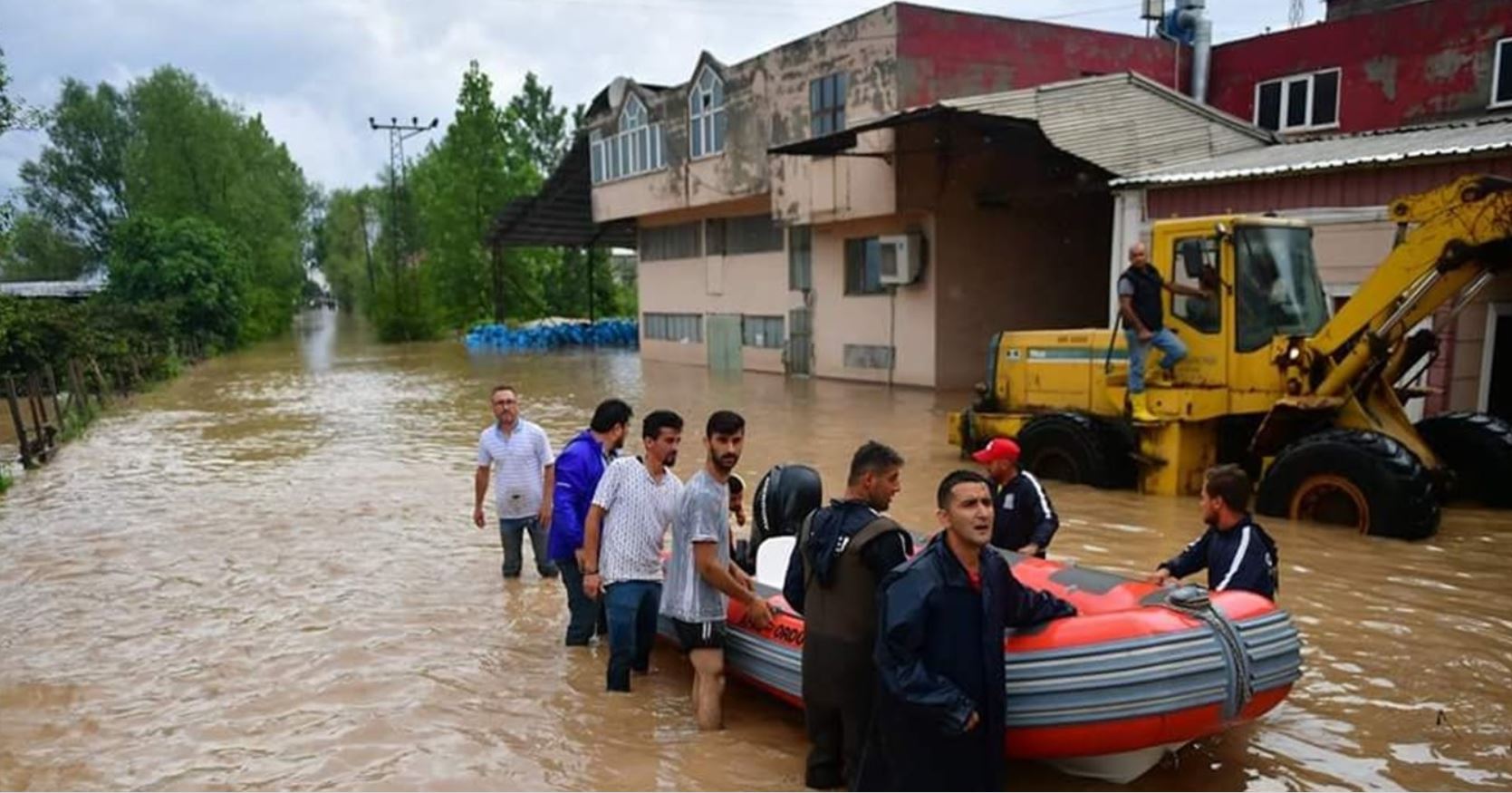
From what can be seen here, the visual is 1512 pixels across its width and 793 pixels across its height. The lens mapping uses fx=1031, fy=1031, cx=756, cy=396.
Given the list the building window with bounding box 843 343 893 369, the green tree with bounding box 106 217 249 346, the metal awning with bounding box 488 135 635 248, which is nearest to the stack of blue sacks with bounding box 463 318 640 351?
the metal awning with bounding box 488 135 635 248

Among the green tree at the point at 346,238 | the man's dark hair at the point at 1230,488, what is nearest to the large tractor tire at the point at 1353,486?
the man's dark hair at the point at 1230,488

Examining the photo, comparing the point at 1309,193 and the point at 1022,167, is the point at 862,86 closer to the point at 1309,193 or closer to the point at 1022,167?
the point at 1022,167

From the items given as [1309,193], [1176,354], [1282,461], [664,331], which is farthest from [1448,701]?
[664,331]

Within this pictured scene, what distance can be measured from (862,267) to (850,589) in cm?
1929

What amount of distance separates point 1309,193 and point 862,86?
10.0 metres

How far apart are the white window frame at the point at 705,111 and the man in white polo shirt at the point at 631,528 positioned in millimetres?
21425

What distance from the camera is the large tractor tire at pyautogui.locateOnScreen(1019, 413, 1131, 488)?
10.3 metres

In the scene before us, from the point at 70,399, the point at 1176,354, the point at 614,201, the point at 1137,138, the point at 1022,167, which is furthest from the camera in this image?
the point at 614,201

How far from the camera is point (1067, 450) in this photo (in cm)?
1052

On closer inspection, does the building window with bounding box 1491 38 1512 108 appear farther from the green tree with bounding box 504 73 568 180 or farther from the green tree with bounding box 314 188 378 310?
the green tree with bounding box 314 188 378 310

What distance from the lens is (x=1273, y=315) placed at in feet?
29.5

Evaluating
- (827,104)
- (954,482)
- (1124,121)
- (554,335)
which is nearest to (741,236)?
(827,104)

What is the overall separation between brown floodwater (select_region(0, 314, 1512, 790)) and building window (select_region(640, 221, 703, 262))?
17598 mm

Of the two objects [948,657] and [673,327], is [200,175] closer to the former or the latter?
[673,327]
